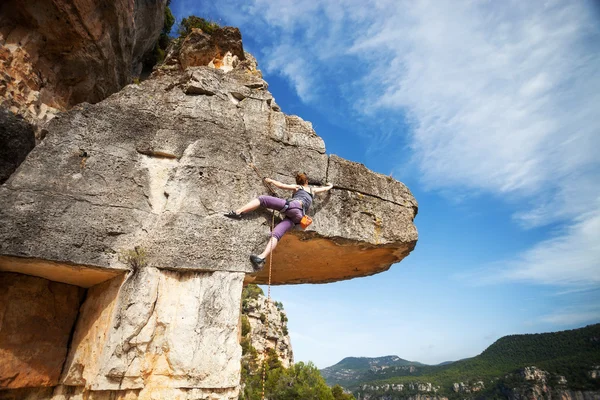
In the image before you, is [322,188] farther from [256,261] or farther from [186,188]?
[186,188]

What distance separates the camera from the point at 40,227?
2955 millimetres

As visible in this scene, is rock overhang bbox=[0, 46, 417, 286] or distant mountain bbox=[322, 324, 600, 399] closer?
rock overhang bbox=[0, 46, 417, 286]

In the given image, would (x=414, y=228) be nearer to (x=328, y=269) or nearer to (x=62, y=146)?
(x=328, y=269)

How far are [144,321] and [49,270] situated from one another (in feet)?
3.67

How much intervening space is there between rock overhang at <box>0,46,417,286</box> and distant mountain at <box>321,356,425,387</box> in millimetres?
130695

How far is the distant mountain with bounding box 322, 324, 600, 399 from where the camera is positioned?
5731 centimetres

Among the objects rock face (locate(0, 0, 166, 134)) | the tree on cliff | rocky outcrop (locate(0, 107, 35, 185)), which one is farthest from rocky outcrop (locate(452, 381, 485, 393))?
rocky outcrop (locate(0, 107, 35, 185))

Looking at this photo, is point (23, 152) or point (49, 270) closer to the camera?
point (49, 270)

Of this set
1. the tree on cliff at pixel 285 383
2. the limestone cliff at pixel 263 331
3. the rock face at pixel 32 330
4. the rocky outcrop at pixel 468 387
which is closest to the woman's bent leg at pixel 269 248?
the rock face at pixel 32 330

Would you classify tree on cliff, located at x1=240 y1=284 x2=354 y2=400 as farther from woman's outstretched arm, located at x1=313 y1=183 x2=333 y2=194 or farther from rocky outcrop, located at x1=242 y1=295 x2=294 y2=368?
woman's outstretched arm, located at x1=313 y1=183 x2=333 y2=194

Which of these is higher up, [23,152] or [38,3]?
[38,3]

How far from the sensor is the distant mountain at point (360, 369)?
131375 mm

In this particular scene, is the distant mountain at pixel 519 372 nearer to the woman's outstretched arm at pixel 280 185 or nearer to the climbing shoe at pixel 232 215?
the woman's outstretched arm at pixel 280 185

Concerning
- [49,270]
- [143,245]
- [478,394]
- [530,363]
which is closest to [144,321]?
[143,245]
